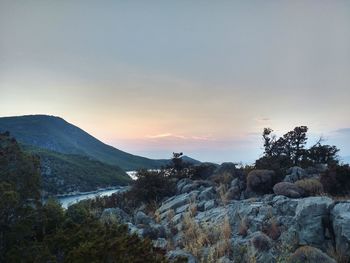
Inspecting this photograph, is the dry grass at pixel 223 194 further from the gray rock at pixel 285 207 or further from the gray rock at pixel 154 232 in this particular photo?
the gray rock at pixel 154 232

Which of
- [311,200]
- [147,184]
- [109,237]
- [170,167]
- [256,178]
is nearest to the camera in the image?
[109,237]

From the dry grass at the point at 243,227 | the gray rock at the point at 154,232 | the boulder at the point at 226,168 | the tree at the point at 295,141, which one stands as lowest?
the gray rock at the point at 154,232

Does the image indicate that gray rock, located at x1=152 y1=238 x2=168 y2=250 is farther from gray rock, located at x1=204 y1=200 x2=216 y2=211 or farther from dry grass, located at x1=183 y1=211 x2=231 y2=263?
gray rock, located at x1=204 y1=200 x2=216 y2=211

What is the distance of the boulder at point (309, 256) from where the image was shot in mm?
9711

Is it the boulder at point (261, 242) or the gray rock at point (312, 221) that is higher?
the gray rock at point (312, 221)

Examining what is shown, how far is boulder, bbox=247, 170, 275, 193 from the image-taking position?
60.8ft

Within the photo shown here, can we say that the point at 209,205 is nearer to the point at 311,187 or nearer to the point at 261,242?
the point at 311,187

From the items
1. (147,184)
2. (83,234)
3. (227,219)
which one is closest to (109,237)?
(83,234)

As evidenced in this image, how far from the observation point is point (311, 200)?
41.0 feet

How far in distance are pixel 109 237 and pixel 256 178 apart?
39.0 feet

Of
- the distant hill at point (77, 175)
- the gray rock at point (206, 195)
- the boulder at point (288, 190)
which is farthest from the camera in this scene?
the distant hill at point (77, 175)

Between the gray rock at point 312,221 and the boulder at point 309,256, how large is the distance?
60.4 inches

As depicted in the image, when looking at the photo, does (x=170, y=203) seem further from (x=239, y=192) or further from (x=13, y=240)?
(x=13, y=240)

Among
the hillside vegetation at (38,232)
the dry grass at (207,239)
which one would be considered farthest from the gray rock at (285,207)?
the hillside vegetation at (38,232)
